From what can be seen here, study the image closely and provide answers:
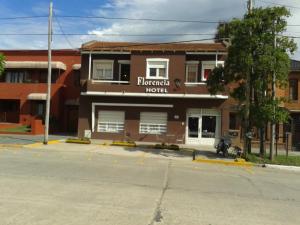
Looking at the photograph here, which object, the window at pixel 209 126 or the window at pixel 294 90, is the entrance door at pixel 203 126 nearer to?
the window at pixel 209 126

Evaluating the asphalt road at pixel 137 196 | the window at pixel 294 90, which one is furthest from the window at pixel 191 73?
the asphalt road at pixel 137 196

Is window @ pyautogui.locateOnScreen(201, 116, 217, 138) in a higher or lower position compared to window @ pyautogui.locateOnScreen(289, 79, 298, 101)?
lower

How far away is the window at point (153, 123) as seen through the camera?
101 feet

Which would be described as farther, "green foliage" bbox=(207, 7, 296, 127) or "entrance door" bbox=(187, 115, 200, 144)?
"entrance door" bbox=(187, 115, 200, 144)

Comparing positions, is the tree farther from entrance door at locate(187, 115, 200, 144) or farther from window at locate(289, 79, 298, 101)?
window at locate(289, 79, 298, 101)

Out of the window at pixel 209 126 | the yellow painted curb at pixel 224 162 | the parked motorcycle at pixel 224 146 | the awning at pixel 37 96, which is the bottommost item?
the yellow painted curb at pixel 224 162

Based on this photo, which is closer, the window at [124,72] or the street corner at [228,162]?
the street corner at [228,162]

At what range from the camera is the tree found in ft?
69.1

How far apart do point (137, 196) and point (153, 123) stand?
20.8 metres

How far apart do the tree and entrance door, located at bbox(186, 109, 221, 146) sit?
7.69 meters

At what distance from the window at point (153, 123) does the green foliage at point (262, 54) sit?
911 cm

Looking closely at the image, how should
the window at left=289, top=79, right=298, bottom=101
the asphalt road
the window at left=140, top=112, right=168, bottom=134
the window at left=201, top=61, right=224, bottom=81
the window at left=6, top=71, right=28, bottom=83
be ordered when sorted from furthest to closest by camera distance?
the window at left=6, top=71, right=28, bottom=83, the window at left=289, top=79, right=298, bottom=101, the window at left=140, top=112, right=168, bottom=134, the window at left=201, top=61, right=224, bottom=81, the asphalt road

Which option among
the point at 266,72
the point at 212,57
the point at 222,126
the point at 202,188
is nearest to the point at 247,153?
the point at 266,72

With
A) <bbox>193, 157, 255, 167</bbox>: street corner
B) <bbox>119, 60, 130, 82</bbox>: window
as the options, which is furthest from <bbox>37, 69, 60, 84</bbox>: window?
<bbox>193, 157, 255, 167</bbox>: street corner
